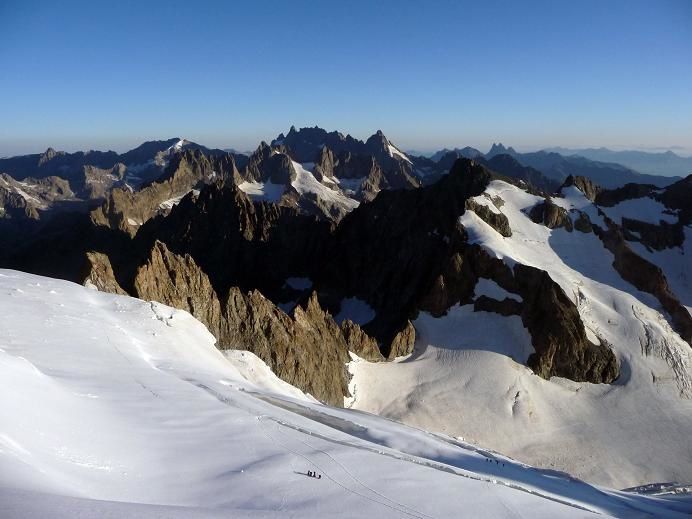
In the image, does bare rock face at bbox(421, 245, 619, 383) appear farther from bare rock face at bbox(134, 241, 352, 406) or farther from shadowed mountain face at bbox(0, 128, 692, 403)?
bare rock face at bbox(134, 241, 352, 406)

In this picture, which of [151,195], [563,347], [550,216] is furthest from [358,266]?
[151,195]

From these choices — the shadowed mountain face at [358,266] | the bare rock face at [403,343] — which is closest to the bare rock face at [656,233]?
the shadowed mountain face at [358,266]

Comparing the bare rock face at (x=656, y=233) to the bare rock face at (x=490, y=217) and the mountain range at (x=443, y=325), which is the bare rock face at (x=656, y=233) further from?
the bare rock face at (x=490, y=217)

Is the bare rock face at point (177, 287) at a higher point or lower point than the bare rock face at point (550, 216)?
lower

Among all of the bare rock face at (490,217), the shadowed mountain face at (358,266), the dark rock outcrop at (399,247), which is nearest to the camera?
the shadowed mountain face at (358,266)

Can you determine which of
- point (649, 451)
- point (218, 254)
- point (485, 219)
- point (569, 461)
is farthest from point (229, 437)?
point (218, 254)

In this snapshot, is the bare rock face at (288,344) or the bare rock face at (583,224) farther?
the bare rock face at (583,224)
